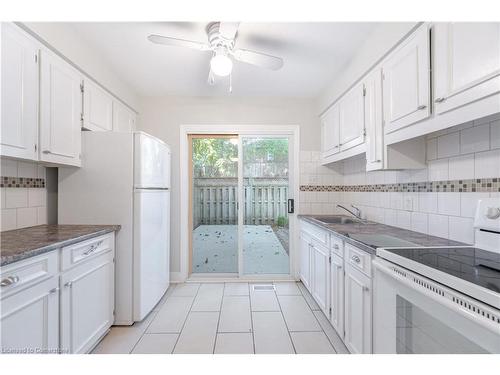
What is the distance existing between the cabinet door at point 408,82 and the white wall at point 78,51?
2338 mm

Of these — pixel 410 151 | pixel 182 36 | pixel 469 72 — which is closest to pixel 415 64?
pixel 469 72

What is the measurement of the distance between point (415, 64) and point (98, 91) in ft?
8.39

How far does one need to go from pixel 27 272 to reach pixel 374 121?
2.39m

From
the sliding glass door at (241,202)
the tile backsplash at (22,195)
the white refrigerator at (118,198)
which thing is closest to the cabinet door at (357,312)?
the sliding glass door at (241,202)

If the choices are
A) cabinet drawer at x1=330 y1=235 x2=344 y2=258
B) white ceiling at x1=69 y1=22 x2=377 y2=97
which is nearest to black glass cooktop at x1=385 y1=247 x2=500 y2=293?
cabinet drawer at x1=330 y1=235 x2=344 y2=258

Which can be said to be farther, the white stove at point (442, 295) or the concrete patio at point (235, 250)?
the concrete patio at point (235, 250)

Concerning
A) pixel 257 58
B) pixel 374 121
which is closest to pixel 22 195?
pixel 257 58

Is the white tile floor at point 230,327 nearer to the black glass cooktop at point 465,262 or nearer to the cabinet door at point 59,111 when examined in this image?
the black glass cooktop at point 465,262

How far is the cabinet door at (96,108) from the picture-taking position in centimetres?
208

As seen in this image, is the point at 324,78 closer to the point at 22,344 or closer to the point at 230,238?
the point at 230,238

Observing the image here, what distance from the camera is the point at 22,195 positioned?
1.83 m

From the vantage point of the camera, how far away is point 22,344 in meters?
1.16

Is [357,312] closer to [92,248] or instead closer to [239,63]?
[92,248]

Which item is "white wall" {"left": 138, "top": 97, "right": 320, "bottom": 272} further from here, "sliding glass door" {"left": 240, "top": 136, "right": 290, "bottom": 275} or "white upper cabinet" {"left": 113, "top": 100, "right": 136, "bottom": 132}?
"sliding glass door" {"left": 240, "top": 136, "right": 290, "bottom": 275}
